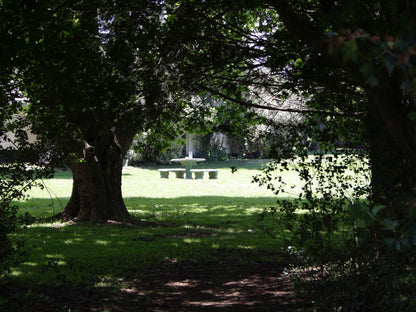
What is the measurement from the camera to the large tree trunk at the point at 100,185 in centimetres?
1190

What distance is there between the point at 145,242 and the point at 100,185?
103 inches

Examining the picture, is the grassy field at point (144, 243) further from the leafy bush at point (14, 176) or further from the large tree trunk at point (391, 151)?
the large tree trunk at point (391, 151)

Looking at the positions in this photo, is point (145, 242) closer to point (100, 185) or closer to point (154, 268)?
point (154, 268)

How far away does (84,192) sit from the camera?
12.1 meters

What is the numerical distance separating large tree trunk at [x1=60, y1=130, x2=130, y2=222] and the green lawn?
22.7 inches

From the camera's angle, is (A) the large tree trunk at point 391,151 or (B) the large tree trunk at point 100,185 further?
(B) the large tree trunk at point 100,185

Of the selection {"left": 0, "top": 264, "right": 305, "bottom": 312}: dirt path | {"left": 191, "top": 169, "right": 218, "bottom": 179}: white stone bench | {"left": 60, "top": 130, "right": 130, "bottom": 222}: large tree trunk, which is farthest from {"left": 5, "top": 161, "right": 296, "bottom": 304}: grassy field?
{"left": 191, "top": 169, "right": 218, "bottom": 179}: white stone bench

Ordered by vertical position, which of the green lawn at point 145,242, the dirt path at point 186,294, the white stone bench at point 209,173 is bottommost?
the dirt path at point 186,294

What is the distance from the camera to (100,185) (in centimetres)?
1201

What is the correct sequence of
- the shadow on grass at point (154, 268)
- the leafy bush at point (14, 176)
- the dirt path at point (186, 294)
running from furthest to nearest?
the shadow on grass at point (154, 268)
the dirt path at point (186, 294)
the leafy bush at point (14, 176)

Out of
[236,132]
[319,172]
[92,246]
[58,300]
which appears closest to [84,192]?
[92,246]

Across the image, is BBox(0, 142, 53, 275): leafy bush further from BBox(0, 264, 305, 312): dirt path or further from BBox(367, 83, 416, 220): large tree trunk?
BBox(367, 83, 416, 220): large tree trunk

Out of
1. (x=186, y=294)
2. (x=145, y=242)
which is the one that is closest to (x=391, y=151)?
(x=186, y=294)

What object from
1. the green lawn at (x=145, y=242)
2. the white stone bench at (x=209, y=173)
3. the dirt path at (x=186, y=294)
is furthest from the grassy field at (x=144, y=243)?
the white stone bench at (x=209, y=173)
